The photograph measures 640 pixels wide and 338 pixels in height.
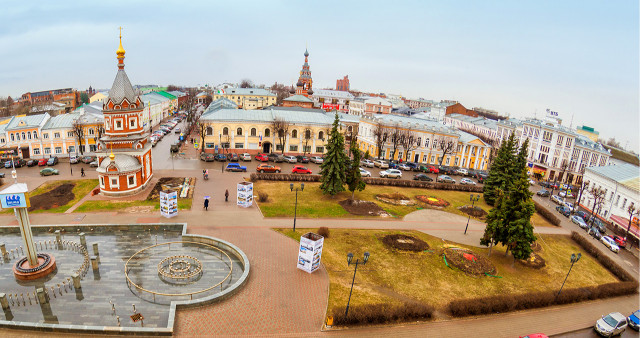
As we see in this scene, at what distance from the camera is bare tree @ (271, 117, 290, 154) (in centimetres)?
5328

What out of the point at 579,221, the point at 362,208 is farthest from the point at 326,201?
the point at 579,221

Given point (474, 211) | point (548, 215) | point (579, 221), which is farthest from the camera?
point (548, 215)

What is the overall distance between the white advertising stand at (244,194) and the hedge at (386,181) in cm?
840

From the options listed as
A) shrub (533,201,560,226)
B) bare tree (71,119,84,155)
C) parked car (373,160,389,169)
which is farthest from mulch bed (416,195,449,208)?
bare tree (71,119,84,155)

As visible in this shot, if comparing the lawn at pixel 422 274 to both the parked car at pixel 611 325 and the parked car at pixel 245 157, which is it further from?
the parked car at pixel 245 157

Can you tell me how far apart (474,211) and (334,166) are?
15480mm

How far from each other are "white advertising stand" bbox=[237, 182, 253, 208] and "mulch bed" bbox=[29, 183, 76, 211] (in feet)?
51.4

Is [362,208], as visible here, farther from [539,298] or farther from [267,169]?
[539,298]

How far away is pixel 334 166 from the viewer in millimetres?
34781

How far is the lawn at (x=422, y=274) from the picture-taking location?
19.7 m

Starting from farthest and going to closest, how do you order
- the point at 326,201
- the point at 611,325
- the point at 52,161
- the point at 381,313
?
1. the point at 52,161
2. the point at 326,201
3. the point at 611,325
4. the point at 381,313

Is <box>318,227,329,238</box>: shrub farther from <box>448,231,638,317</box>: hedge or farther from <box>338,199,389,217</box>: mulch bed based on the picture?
<box>448,231,638,317</box>: hedge

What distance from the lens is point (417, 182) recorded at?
4303cm

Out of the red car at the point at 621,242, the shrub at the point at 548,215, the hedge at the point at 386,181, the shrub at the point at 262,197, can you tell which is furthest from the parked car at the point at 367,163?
the red car at the point at 621,242
